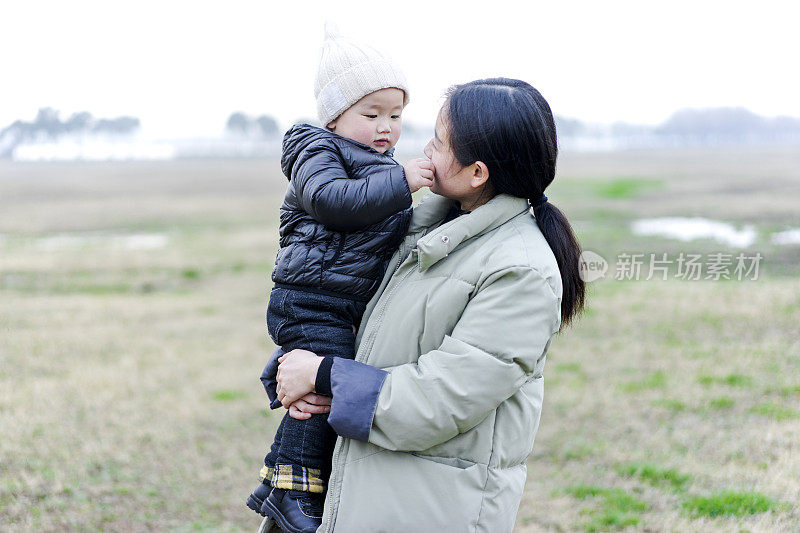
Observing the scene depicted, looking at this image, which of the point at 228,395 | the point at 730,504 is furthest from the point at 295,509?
the point at 228,395

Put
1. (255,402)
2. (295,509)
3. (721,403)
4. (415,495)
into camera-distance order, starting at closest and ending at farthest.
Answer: (415,495) < (295,509) < (721,403) < (255,402)

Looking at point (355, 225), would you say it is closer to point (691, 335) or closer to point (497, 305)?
point (497, 305)

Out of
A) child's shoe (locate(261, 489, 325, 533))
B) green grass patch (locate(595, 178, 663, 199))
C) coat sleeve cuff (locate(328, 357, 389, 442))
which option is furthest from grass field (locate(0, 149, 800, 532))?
green grass patch (locate(595, 178, 663, 199))

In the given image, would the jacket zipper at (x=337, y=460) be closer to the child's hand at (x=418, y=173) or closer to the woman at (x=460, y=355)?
the woman at (x=460, y=355)

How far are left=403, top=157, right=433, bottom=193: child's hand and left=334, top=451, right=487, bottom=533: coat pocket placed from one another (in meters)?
0.77

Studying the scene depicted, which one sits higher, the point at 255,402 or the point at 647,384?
the point at 647,384

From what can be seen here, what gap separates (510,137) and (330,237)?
647mm

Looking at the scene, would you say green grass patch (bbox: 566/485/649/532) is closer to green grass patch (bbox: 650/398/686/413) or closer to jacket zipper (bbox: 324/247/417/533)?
green grass patch (bbox: 650/398/686/413)

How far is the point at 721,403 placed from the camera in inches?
258

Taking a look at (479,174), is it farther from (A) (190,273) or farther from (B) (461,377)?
(A) (190,273)

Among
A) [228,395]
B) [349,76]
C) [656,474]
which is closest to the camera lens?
[349,76]

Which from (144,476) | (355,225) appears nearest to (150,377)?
(144,476)

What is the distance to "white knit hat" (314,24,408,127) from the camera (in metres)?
2.43

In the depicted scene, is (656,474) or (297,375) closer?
(297,375)
